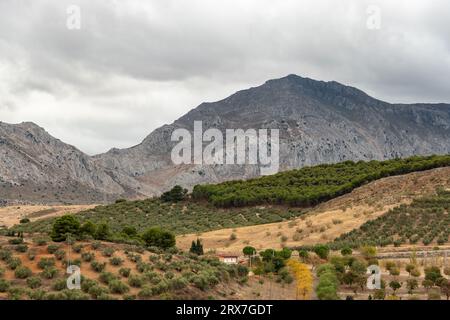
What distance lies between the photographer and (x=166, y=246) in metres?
49.8

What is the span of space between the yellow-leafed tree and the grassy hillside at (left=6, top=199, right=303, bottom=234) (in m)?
33.2

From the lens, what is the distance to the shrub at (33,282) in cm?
2949

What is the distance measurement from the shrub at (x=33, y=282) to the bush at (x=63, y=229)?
9536mm

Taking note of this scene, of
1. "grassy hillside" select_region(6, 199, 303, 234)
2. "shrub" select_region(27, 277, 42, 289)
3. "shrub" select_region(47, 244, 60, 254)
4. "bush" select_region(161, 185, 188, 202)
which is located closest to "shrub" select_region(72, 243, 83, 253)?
"shrub" select_region(47, 244, 60, 254)

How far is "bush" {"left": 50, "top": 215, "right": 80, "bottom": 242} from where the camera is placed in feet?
129

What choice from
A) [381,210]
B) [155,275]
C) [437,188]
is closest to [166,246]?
[155,275]

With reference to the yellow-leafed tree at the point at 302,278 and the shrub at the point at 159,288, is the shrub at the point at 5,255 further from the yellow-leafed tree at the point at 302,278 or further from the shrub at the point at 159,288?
the yellow-leafed tree at the point at 302,278

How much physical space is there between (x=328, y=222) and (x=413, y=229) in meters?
11.2

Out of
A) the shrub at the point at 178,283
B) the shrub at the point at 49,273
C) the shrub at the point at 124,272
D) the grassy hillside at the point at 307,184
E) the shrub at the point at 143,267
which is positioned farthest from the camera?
the grassy hillside at the point at 307,184

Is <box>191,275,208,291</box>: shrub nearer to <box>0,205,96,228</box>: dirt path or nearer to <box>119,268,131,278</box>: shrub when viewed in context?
<box>119,268,131,278</box>: shrub

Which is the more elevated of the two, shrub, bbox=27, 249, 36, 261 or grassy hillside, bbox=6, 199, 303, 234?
grassy hillside, bbox=6, 199, 303, 234

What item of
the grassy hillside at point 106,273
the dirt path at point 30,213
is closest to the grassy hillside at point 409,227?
the grassy hillside at point 106,273

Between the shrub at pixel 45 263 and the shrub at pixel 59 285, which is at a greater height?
the shrub at pixel 45 263
